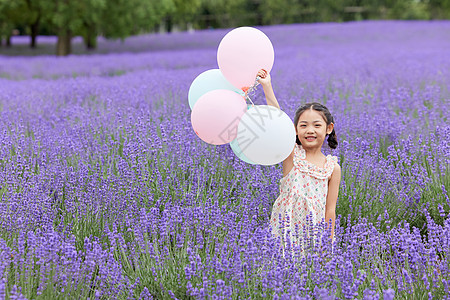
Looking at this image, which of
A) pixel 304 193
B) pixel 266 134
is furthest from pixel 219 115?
pixel 304 193

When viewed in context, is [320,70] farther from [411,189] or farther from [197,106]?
[197,106]

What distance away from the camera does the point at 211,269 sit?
1738 millimetres

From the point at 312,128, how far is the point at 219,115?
1.56 ft

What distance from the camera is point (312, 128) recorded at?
7.61ft

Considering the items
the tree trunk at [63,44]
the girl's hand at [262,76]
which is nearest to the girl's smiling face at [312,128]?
the girl's hand at [262,76]

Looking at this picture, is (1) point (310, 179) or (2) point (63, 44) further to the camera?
(2) point (63, 44)

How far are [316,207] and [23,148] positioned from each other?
1880 mm

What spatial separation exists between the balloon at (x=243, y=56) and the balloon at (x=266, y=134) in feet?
0.84

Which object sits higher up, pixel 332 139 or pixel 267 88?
pixel 267 88

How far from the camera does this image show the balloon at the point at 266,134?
6.89 feet

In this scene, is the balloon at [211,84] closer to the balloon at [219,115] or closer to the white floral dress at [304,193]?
the balloon at [219,115]

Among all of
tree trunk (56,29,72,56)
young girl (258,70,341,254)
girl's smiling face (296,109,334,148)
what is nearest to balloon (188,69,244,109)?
young girl (258,70,341,254)

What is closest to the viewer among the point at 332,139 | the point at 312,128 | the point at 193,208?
the point at 193,208

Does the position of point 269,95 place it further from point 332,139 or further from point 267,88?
point 332,139
